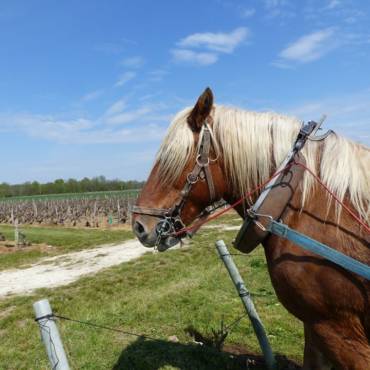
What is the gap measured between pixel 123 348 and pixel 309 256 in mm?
3106

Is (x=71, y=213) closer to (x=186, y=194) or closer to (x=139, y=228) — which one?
(x=139, y=228)

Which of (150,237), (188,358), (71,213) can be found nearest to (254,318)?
(188,358)

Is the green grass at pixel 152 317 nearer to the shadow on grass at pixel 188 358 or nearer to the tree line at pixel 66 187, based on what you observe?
the shadow on grass at pixel 188 358

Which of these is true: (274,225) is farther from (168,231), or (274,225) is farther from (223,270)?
(223,270)

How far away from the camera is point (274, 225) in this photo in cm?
217

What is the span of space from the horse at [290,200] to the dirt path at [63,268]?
7.65 m

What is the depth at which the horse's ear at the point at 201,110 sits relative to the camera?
2.32m

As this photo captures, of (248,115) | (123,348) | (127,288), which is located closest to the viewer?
(248,115)

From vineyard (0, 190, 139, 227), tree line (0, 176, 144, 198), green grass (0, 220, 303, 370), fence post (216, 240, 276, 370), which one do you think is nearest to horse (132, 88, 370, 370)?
fence post (216, 240, 276, 370)

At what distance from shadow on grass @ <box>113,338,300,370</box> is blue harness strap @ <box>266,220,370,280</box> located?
91.2 inches

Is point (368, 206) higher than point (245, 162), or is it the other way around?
point (245, 162)

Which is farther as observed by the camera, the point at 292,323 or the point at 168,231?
the point at 292,323

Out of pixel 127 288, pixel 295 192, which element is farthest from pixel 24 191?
pixel 295 192

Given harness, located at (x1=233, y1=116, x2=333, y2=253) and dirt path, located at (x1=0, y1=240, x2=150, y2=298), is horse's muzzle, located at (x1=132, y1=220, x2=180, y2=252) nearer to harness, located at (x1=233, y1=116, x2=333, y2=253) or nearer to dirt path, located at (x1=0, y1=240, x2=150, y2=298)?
harness, located at (x1=233, y1=116, x2=333, y2=253)
